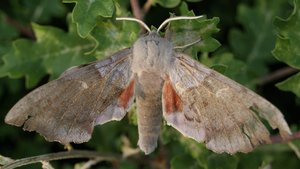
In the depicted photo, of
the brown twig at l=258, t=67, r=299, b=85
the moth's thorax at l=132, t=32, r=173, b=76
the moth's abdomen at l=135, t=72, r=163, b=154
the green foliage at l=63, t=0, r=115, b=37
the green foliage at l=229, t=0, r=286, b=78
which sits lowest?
the brown twig at l=258, t=67, r=299, b=85

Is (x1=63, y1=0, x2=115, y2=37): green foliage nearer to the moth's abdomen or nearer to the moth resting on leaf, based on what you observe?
the moth resting on leaf

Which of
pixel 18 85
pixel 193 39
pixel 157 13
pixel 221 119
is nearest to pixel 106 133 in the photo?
pixel 18 85

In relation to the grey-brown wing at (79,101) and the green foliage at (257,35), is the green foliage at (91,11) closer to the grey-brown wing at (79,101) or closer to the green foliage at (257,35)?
the grey-brown wing at (79,101)

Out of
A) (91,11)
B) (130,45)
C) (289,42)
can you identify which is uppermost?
(91,11)

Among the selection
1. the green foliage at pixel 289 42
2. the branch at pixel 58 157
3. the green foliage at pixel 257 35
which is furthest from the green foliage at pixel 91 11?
the green foliage at pixel 257 35

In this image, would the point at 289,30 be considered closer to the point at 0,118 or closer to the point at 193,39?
the point at 193,39

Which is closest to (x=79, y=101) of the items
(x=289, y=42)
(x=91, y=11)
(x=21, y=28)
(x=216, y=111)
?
(x=91, y=11)

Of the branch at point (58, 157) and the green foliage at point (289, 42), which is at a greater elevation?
the green foliage at point (289, 42)

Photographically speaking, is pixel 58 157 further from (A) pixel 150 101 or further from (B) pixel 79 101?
(A) pixel 150 101

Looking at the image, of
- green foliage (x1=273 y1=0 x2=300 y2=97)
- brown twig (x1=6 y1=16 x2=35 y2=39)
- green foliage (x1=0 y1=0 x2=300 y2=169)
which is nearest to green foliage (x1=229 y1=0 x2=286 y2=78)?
green foliage (x1=0 y1=0 x2=300 y2=169)
